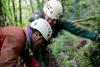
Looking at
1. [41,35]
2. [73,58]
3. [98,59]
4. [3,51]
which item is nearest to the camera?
[3,51]

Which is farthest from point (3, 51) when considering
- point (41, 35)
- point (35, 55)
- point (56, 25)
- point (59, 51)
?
point (59, 51)

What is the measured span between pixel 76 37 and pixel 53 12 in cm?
240

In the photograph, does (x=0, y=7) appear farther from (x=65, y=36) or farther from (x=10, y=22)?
(x=65, y=36)

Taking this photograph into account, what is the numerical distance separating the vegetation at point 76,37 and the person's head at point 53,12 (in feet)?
2.81

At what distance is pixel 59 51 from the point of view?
8195 mm

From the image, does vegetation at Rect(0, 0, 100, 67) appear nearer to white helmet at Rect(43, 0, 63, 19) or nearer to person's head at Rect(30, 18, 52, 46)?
white helmet at Rect(43, 0, 63, 19)

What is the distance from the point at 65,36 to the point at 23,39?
4.13m

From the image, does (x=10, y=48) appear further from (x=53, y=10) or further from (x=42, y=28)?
(x=53, y=10)

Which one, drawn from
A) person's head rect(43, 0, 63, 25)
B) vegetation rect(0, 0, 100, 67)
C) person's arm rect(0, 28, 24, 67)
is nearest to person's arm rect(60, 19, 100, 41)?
person's head rect(43, 0, 63, 25)

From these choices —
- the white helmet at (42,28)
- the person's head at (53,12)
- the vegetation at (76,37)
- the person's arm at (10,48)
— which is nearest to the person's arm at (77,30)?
the person's head at (53,12)

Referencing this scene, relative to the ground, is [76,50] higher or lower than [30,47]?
lower

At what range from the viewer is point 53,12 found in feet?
19.5

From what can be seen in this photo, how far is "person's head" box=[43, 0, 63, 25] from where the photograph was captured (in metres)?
5.76

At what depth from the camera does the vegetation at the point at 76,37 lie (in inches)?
259
